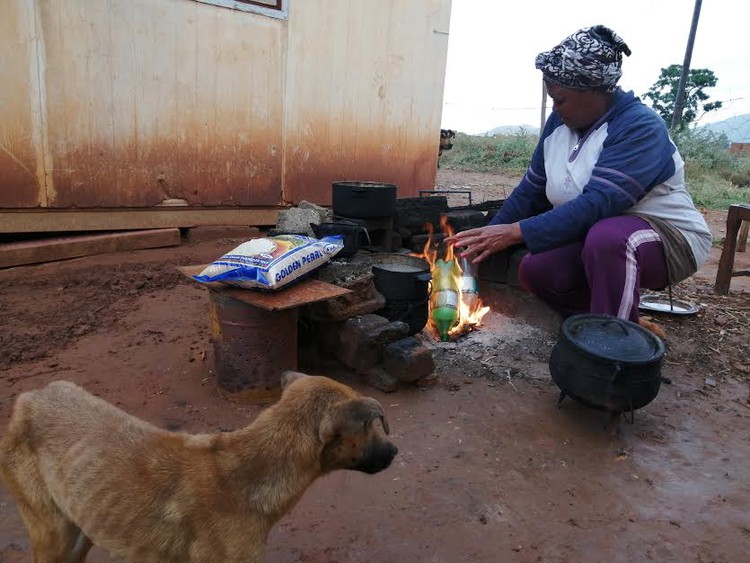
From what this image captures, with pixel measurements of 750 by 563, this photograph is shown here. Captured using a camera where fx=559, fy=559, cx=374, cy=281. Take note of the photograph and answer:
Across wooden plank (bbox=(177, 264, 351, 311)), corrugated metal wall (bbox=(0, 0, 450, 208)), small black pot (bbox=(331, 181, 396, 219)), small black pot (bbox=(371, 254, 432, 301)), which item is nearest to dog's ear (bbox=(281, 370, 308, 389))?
wooden plank (bbox=(177, 264, 351, 311))

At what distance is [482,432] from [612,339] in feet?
2.81

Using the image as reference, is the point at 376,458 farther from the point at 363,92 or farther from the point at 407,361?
the point at 363,92

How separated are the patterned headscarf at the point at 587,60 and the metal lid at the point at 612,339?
4.53 feet

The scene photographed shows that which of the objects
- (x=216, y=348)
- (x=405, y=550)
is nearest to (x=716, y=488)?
(x=405, y=550)

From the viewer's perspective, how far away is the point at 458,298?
14.6 ft

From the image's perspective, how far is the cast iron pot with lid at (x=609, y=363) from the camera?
9.21 feet

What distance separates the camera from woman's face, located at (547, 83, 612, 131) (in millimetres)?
3377

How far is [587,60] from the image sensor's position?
3.21 metres

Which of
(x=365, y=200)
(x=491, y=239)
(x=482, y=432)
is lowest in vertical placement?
(x=482, y=432)

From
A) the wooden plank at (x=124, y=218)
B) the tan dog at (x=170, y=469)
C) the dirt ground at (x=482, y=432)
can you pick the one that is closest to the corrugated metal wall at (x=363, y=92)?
the wooden plank at (x=124, y=218)

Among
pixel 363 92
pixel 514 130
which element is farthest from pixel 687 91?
pixel 363 92

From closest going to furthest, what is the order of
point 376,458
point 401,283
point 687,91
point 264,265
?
point 376,458, point 264,265, point 401,283, point 687,91

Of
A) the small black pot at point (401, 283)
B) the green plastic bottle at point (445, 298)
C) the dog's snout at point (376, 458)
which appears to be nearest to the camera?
the dog's snout at point (376, 458)

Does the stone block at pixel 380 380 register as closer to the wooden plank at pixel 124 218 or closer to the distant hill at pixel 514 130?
the wooden plank at pixel 124 218
